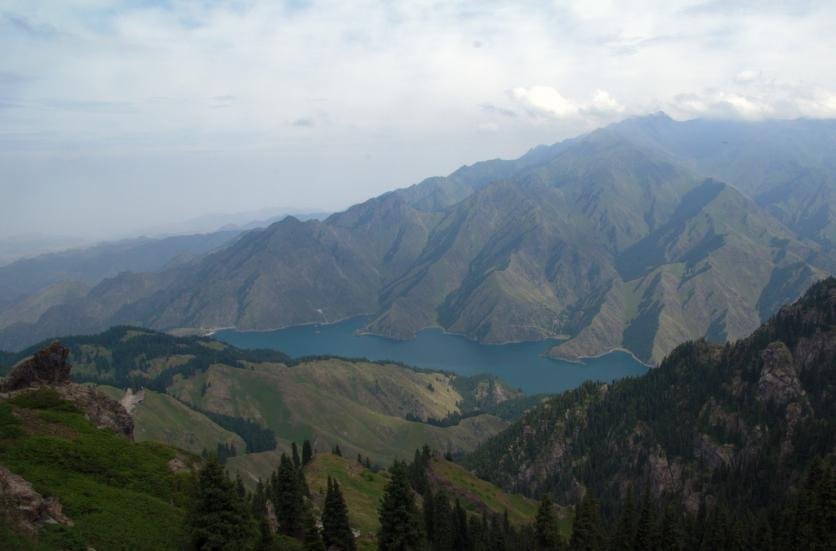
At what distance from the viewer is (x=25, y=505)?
119ft

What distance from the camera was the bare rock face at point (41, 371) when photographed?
6494 cm

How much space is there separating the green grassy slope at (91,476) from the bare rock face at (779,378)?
572 feet

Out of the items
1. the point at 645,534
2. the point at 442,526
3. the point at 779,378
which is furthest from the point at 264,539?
the point at 779,378

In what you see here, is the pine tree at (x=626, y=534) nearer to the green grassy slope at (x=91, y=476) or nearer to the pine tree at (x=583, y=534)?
the pine tree at (x=583, y=534)

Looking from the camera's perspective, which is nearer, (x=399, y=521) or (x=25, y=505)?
(x=25, y=505)

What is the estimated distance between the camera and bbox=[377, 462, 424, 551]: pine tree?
177 feet

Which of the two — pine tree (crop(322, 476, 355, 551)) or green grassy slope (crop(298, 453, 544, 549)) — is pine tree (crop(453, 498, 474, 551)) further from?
pine tree (crop(322, 476, 355, 551))

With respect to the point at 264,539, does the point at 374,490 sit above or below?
below

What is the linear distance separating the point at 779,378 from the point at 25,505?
7525 inches

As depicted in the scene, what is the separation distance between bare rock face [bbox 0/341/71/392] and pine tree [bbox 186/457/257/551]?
120ft

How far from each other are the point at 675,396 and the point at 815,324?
47268 millimetres

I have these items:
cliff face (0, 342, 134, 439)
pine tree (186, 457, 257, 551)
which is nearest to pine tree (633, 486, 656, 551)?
pine tree (186, 457, 257, 551)

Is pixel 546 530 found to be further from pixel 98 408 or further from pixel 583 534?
pixel 98 408

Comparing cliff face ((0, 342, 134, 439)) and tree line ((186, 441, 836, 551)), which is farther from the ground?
cliff face ((0, 342, 134, 439))
